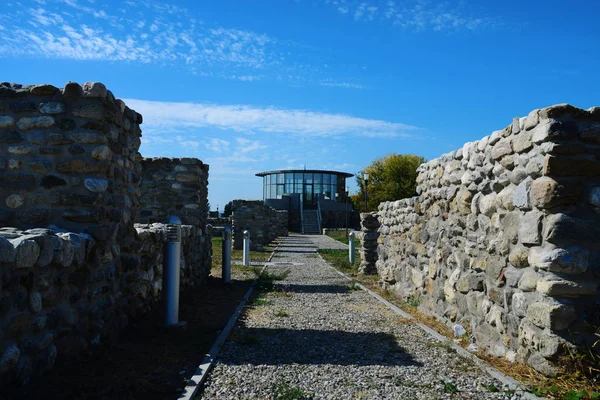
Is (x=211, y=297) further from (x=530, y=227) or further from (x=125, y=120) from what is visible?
(x=530, y=227)

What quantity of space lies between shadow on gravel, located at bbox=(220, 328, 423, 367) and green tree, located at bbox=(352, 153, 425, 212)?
45.3 m

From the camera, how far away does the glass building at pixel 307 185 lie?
67125mm

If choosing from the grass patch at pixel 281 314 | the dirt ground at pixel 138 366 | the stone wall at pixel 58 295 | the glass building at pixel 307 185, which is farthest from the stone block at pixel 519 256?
the glass building at pixel 307 185

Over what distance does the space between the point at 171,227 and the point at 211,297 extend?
3.66m

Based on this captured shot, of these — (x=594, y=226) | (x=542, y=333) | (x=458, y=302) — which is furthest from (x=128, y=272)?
(x=594, y=226)

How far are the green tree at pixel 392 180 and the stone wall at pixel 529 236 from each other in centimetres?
4527

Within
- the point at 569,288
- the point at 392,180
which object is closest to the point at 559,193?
the point at 569,288

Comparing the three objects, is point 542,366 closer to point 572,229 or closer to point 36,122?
point 572,229

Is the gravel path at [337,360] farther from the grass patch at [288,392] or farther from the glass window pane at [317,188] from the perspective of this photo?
the glass window pane at [317,188]

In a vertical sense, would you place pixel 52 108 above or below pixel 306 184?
below

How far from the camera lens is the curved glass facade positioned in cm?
6769

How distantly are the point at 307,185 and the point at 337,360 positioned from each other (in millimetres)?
62252

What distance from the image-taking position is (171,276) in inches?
264

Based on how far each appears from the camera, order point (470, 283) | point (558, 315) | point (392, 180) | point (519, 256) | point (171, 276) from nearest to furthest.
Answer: point (558, 315), point (519, 256), point (470, 283), point (171, 276), point (392, 180)
